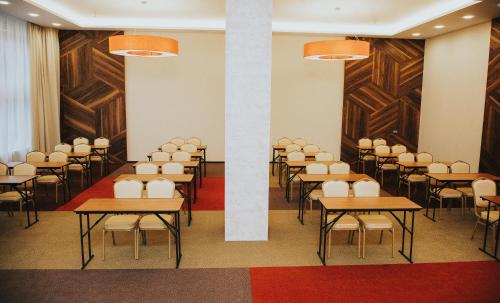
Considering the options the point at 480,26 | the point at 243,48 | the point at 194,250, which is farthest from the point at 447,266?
the point at 480,26

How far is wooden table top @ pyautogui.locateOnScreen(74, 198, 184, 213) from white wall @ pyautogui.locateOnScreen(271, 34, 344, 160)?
806 cm

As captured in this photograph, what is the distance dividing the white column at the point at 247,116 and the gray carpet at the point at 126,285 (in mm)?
1202

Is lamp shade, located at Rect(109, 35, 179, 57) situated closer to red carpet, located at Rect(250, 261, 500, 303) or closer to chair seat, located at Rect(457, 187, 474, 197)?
red carpet, located at Rect(250, 261, 500, 303)

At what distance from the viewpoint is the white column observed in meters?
6.11

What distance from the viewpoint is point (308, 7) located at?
32.4 ft

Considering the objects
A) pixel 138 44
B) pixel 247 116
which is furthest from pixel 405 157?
pixel 138 44

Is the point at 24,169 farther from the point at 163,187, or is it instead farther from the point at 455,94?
the point at 455,94

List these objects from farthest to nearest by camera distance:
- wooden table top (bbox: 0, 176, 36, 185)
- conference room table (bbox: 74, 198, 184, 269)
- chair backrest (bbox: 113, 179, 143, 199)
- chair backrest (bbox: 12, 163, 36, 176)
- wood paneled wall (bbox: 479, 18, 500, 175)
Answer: wood paneled wall (bbox: 479, 18, 500, 175)
chair backrest (bbox: 12, 163, 36, 176)
wooden table top (bbox: 0, 176, 36, 185)
chair backrest (bbox: 113, 179, 143, 199)
conference room table (bbox: 74, 198, 184, 269)

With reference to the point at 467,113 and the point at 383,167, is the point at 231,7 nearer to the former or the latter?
the point at 383,167

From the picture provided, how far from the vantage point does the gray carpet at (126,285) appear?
15.0ft

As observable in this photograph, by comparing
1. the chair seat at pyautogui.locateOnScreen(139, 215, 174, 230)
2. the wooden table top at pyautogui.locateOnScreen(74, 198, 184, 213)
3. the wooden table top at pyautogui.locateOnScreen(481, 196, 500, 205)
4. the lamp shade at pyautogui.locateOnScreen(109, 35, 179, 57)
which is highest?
the lamp shade at pyautogui.locateOnScreen(109, 35, 179, 57)

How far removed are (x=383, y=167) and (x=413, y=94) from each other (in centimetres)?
436

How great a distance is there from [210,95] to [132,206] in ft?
26.4

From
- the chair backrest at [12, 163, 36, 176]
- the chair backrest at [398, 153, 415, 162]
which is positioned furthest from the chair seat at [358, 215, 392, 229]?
the chair backrest at [12, 163, 36, 176]
